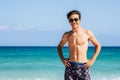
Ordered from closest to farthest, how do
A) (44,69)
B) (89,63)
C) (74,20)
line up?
(74,20) → (89,63) → (44,69)

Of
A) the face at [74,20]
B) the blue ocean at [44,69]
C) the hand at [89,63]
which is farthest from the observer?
the blue ocean at [44,69]

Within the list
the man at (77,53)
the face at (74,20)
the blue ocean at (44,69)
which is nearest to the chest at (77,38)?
the man at (77,53)

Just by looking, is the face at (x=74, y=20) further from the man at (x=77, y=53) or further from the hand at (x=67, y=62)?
the hand at (x=67, y=62)

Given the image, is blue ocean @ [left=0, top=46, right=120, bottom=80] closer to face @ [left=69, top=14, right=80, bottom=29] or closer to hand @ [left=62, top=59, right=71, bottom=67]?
hand @ [left=62, top=59, right=71, bottom=67]

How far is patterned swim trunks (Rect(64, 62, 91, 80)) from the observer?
596cm

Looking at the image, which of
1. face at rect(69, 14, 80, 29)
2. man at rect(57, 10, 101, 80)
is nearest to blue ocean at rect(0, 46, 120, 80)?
man at rect(57, 10, 101, 80)

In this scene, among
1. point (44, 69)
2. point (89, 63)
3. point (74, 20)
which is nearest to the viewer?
point (74, 20)

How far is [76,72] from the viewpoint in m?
5.97

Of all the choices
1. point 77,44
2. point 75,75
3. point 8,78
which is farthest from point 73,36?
point 8,78

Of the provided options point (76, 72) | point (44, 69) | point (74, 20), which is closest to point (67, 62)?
point (76, 72)

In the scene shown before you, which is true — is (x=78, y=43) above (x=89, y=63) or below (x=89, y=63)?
above

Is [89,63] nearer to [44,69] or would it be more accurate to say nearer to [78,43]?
[78,43]

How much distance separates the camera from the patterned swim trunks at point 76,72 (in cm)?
596

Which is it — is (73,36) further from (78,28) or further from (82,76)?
(82,76)
